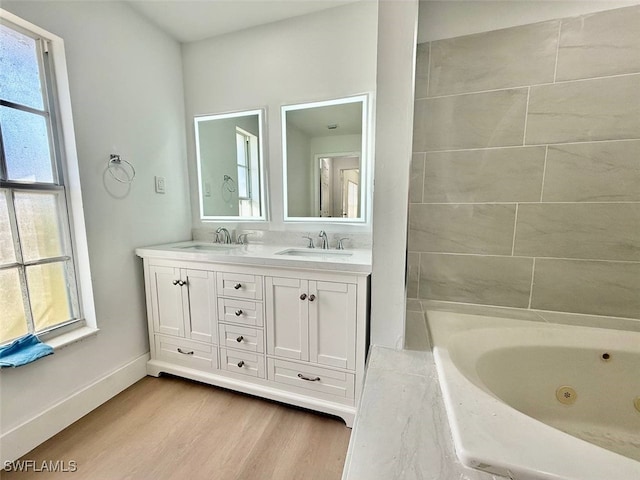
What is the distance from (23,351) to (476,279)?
7.33 feet

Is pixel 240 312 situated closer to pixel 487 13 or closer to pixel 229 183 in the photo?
pixel 229 183

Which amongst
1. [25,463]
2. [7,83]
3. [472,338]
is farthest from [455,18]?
[25,463]

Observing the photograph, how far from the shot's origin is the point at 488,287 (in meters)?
1.28

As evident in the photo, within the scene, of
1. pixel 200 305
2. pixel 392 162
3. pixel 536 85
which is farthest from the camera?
pixel 200 305

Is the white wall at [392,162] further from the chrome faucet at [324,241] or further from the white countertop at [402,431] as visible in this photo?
the chrome faucet at [324,241]

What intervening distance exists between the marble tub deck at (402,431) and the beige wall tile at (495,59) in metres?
1.28

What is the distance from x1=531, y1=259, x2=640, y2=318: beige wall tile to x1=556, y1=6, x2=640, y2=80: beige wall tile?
2.67ft

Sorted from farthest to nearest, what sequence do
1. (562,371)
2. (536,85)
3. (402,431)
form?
(536,85) < (562,371) < (402,431)

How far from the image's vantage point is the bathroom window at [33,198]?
1.18 m

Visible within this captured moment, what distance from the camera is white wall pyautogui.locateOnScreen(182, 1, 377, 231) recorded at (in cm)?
158

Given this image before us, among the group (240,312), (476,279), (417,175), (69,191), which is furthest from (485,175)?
(69,191)

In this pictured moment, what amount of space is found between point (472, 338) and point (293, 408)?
108 centimetres

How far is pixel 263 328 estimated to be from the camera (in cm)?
147

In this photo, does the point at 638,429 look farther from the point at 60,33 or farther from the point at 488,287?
the point at 60,33
